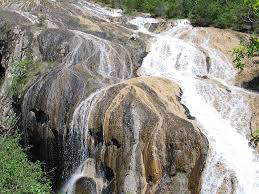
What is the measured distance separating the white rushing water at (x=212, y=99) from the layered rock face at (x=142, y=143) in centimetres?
82

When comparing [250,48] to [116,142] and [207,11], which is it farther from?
[207,11]

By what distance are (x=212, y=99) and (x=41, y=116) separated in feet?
25.4

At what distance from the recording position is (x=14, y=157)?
1675cm

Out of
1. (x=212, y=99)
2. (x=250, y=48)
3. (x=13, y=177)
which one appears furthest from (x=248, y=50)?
(x=13, y=177)

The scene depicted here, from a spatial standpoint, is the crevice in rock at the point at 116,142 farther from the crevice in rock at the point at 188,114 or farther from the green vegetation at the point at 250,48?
the green vegetation at the point at 250,48

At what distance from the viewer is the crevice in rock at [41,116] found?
2119cm

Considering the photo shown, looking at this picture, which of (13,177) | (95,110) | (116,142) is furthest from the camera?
(95,110)

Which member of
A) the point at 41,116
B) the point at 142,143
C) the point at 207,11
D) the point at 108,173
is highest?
the point at 207,11

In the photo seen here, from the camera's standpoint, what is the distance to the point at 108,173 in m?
18.6

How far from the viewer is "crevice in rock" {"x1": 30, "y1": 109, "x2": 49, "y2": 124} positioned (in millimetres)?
21191

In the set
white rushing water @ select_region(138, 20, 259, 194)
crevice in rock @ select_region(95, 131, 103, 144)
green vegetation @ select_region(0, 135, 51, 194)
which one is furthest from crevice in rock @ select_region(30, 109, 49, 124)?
white rushing water @ select_region(138, 20, 259, 194)

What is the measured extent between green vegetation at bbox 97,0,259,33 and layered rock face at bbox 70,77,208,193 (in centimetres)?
1391

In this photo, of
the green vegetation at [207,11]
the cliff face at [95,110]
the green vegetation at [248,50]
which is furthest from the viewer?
the green vegetation at [207,11]

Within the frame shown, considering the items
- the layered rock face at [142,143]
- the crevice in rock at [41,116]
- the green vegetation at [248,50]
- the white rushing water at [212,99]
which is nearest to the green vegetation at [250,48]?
the green vegetation at [248,50]
